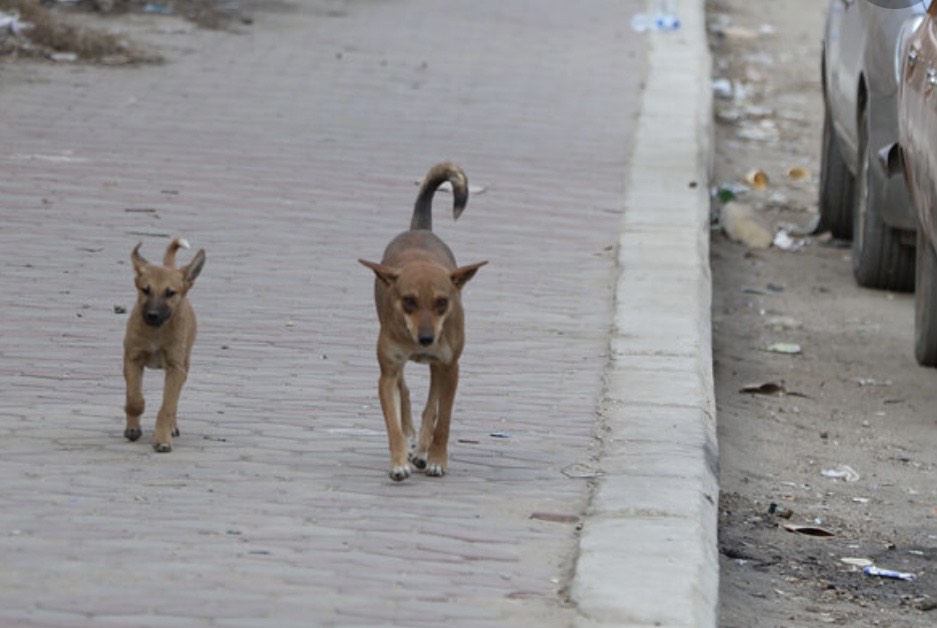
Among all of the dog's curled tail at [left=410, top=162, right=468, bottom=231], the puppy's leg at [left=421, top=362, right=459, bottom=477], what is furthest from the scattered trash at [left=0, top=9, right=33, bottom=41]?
the puppy's leg at [left=421, top=362, right=459, bottom=477]

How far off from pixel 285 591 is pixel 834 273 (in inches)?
281

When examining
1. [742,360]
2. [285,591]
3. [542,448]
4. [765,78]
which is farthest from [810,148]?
[285,591]

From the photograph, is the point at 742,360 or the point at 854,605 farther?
the point at 742,360

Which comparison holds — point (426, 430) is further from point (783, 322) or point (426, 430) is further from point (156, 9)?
point (156, 9)

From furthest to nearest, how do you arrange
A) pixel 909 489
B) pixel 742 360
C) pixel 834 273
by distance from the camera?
pixel 834 273 < pixel 742 360 < pixel 909 489

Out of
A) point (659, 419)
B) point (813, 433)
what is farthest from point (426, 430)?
point (813, 433)

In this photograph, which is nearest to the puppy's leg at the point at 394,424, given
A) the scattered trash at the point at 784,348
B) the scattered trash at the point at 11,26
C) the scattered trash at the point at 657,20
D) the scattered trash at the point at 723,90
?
the scattered trash at the point at 784,348

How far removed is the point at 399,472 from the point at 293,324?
7.26 ft

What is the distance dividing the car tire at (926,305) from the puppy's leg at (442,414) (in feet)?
10.3

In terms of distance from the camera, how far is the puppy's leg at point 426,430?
21.8 ft

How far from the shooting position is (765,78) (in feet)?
61.1

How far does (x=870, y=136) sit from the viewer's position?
1043 cm

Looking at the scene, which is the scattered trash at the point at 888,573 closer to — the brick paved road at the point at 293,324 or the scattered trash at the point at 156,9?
the brick paved road at the point at 293,324

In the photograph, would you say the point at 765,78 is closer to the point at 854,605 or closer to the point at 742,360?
the point at 742,360
